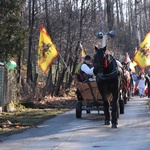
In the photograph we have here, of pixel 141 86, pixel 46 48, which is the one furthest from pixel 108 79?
pixel 141 86

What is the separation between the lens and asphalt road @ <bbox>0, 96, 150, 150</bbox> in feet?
30.4

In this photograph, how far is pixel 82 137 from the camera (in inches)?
414

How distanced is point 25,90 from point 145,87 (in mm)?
13088

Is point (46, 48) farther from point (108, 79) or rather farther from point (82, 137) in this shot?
point (82, 137)

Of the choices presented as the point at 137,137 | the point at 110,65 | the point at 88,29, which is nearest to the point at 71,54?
the point at 88,29

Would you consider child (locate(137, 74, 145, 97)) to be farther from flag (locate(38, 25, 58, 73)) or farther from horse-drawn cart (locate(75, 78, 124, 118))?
horse-drawn cart (locate(75, 78, 124, 118))

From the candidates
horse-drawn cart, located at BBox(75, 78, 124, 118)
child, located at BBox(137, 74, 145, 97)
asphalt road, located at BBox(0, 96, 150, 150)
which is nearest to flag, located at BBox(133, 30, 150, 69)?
child, located at BBox(137, 74, 145, 97)

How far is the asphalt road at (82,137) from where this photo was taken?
9266 millimetres

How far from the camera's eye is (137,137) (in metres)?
10.3

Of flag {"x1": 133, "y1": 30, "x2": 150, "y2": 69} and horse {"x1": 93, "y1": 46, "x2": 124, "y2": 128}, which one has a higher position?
flag {"x1": 133, "y1": 30, "x2": 150, "y2": 69}

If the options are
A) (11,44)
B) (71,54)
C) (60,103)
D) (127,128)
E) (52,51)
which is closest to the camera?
(127,128)

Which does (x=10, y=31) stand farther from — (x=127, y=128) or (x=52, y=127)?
(x=127, y=128)

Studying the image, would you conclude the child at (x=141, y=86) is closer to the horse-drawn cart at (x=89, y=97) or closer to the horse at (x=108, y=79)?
the horse-drawn cart at (x=89, y=97)

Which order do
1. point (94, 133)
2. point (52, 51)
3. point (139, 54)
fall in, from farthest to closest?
1. point (139, 54)
2. point (52, 51)
3. point (94, 133)
